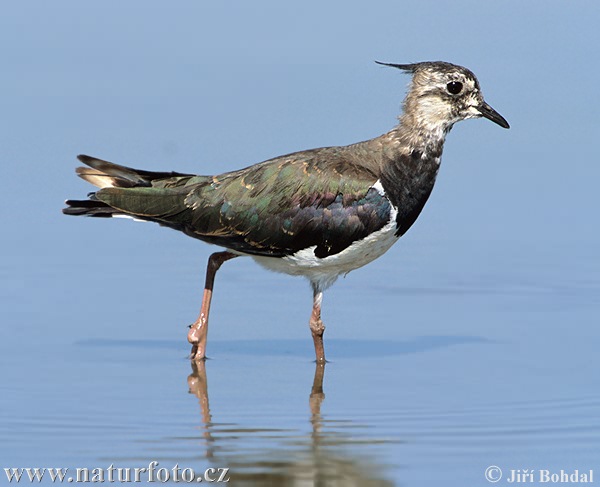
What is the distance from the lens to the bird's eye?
12.9 meters

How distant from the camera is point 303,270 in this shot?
1273 cm

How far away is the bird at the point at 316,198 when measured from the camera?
12367 mm

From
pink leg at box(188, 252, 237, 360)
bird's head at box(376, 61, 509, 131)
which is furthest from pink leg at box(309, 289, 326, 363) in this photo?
bird's head at box(376, 61, 509, 131)

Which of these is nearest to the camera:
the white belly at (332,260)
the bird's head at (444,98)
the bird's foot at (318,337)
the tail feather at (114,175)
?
the white belly at (332,260)

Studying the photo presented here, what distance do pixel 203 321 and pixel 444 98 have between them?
2876mm

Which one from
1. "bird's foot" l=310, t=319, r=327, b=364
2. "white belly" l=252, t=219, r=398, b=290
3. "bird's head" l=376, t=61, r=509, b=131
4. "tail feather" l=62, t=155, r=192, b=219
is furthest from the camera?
"tail feather" l=62, t=155, r=192, b=219

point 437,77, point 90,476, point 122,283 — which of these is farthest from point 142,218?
point 90,476

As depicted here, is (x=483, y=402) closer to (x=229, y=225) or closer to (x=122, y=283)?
(x=229, y=225)

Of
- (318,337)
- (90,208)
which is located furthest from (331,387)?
(90,208)

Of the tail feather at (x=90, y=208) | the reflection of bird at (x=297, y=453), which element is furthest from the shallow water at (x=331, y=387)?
the tail feather at (x=90, y=208)

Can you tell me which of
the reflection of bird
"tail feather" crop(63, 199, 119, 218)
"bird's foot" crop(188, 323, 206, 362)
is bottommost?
the reflection of bird

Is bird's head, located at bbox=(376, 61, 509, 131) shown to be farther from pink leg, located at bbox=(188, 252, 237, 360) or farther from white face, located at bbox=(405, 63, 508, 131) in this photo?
pink leg, located at bbox=(188, 252, 237, 360)

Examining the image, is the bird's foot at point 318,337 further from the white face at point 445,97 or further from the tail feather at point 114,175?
the white face at point 445,97

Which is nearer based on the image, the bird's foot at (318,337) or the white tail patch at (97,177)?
the bird's foot at (318,337)
